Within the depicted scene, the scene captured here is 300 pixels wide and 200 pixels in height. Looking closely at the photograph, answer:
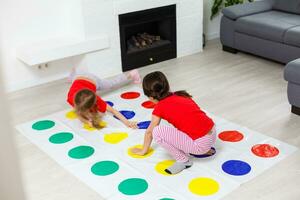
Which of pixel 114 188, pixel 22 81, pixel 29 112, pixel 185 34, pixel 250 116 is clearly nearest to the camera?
pixel 114 188

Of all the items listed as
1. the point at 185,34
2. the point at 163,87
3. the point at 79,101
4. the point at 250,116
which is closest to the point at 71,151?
the point at 79,101

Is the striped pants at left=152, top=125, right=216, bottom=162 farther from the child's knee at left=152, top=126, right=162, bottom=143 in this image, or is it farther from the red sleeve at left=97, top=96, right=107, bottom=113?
the red sleeve at left=97, top=96, right=107, bottom=113

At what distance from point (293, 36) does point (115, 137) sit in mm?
2108

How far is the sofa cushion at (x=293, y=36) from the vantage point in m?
3.74

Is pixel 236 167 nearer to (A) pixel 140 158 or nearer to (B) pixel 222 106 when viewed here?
(A) pixel 140 158

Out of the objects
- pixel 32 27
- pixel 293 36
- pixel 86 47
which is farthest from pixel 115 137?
pixel 293 36

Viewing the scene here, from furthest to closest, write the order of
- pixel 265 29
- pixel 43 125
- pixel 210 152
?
pixel 265 29
pixel 43 125
pixel 210 152

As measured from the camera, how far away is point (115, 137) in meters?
2.82

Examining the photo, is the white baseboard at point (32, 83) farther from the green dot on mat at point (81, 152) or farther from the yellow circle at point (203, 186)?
the yellow circle at point (203, 186)

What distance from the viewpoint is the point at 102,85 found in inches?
136

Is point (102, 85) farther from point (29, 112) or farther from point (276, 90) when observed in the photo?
point (276, 90)

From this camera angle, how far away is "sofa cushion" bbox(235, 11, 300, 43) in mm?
3938

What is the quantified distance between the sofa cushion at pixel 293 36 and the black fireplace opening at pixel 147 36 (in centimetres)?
123

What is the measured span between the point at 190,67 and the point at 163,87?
75.0 inches
